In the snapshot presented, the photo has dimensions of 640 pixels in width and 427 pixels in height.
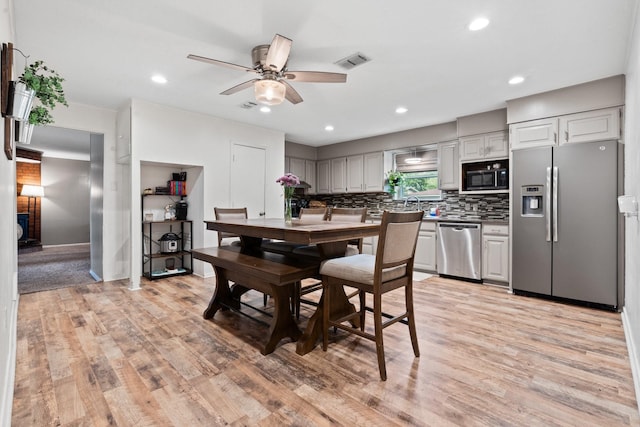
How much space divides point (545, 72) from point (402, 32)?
1.72m

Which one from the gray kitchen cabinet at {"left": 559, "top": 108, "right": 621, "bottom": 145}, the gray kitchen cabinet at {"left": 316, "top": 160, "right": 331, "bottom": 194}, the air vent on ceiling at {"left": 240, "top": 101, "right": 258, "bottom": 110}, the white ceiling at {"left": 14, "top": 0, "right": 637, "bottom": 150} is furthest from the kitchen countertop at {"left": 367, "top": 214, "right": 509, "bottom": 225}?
the air vent on ceiling at {"left": 240, "top": 101, "right": 258, "bottom": 110}

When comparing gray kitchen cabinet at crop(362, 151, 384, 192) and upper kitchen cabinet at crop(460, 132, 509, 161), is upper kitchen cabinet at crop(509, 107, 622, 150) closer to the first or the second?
upper kitchen cabinet at crop(460, 132, 509, 161)

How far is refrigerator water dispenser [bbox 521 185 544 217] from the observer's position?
362 centimetres

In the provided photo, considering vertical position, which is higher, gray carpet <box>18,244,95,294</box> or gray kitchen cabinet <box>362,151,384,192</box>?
gray kitchen cabinet <box>362,151,384,192</box>

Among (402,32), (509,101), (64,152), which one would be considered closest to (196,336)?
(402,32)

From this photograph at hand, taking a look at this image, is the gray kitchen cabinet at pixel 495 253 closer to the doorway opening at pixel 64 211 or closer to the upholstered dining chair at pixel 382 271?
the upholstered dining chair at pixel 382 271

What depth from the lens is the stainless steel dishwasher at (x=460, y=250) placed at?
4289 mm

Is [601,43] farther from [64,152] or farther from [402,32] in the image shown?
[64,152]

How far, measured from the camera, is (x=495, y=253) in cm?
413

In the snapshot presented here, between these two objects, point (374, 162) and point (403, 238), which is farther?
point (374, 162)

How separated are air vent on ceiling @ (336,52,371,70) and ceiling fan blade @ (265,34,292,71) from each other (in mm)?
688

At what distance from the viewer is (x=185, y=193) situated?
484cm

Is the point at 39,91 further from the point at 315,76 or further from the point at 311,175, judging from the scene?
the point at 311,175

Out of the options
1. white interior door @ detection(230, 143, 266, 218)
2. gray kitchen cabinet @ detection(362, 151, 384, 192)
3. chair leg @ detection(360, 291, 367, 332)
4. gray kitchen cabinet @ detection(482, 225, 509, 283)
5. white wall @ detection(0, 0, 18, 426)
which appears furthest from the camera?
gray kitchen cabinet @ detection(362, 151, 384, 192)
